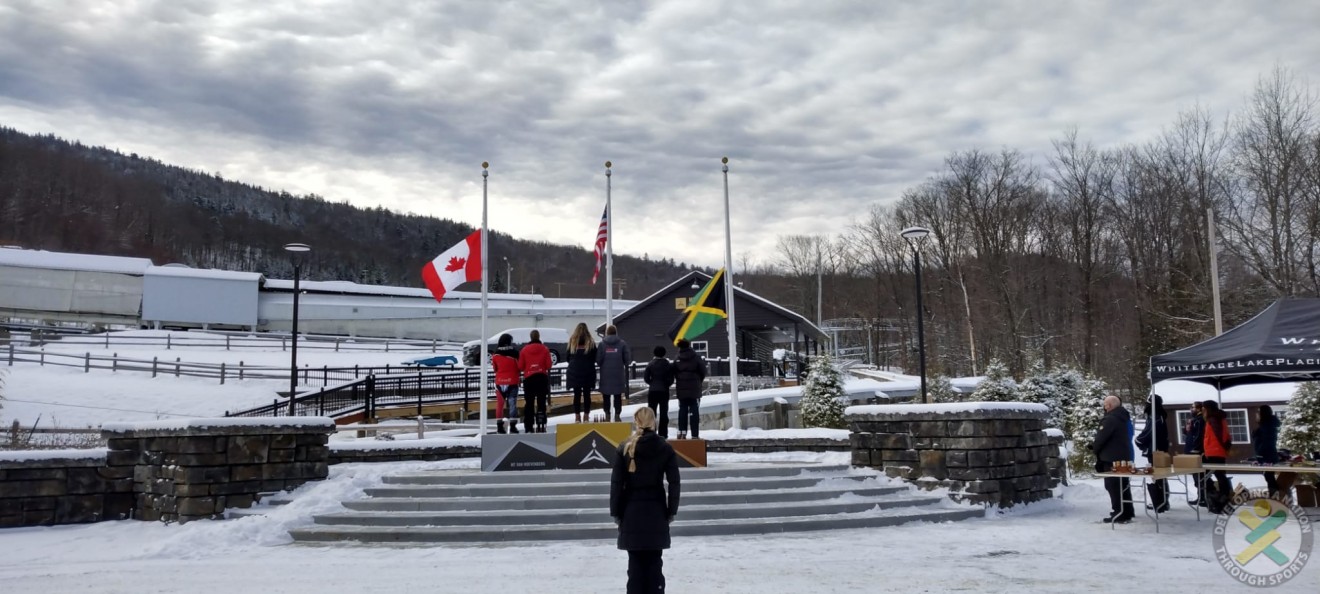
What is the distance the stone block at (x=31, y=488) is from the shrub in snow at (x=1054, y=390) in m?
22.5

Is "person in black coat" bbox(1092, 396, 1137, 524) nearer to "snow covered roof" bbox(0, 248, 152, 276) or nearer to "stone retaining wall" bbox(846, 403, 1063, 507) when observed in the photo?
"stone retaining wall" bbox(846, 403, 1063, 507)

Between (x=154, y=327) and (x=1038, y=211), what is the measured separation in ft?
159

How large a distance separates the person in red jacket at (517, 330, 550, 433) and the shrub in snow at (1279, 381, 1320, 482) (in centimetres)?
1155

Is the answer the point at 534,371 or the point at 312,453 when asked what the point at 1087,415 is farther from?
the point at 312,453

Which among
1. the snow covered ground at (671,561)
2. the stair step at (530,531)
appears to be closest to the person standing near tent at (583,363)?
the stair step at (530,531)

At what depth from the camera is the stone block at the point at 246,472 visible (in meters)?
11.2

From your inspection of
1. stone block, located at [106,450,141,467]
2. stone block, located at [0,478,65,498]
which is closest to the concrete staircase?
stone block, located at [106,450,141,467]

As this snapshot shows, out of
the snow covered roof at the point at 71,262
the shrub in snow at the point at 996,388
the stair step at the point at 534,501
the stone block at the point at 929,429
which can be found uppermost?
the snow covered roof at the point at 71,262

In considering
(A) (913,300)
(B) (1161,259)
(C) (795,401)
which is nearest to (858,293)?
(A) (913,300)

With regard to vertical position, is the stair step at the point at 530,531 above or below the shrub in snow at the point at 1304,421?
below

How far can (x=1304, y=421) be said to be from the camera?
13.9 meters

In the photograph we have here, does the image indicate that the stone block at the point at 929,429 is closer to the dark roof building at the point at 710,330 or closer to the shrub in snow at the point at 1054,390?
the shrub in snow at the point at 1054,390

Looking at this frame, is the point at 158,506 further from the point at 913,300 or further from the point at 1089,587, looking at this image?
the point at 913,300

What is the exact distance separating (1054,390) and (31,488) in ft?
84.0
